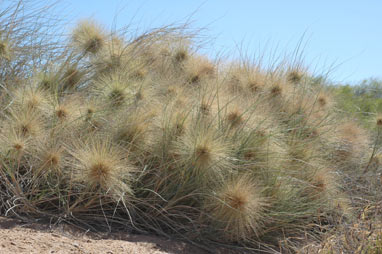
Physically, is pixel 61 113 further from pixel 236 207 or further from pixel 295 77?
pixel 295 77

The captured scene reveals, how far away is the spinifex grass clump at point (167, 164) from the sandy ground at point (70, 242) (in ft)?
0.39

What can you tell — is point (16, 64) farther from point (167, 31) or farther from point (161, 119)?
point (161, 119)

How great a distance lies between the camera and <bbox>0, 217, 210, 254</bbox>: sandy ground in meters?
2.59

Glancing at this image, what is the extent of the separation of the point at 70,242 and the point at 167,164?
90 centimetres

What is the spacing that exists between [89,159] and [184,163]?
70cm

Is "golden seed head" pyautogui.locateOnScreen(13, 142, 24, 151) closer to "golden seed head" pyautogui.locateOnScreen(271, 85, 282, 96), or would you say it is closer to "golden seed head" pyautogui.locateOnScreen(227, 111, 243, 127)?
"golden seed head" pyautogui.locateOnScreen(227, 111, 243, 127)

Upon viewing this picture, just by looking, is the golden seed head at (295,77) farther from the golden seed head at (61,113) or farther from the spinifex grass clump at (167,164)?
the golden seed head at (61,113)

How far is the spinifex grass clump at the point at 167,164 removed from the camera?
2.99 metres

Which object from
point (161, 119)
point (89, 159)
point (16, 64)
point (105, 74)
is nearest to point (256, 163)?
point (161, 119)

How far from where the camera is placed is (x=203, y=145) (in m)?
2.92

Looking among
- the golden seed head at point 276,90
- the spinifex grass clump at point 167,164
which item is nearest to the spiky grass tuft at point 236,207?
the spinifex grass clump at point 167,164

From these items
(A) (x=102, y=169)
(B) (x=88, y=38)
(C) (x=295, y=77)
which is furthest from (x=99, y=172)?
(C) (x=295, y=77)

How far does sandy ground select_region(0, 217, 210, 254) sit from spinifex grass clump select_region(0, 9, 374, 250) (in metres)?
0.12

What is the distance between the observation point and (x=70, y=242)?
2742 mm
